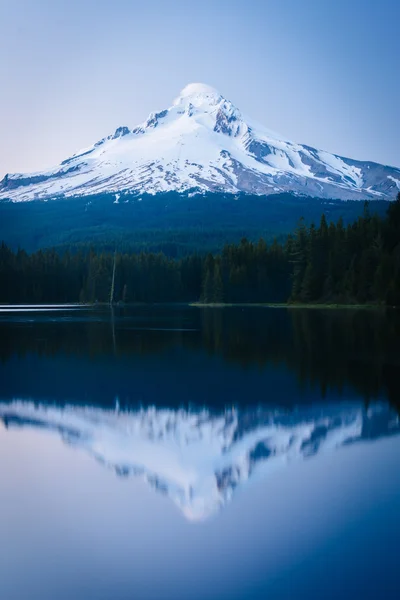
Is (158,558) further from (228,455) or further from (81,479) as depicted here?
(228,455)

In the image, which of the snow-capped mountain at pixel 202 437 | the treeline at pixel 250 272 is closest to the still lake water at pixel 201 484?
the snow-capped mountain at pixel 202 437

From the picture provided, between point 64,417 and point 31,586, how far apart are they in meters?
10.7

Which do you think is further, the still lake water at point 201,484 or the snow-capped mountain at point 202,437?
the snow-capped mountain at point 202,437

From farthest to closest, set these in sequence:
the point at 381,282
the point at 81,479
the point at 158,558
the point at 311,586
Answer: the point at 381,282, the point at 81,479, the point at 158,558, the point at 311,586

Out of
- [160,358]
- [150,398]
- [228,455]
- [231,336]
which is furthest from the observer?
[231,336]

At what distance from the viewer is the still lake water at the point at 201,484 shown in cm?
946

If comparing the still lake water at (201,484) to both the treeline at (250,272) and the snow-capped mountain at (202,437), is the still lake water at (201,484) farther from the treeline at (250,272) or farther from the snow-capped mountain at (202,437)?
the treeline at (250,272)

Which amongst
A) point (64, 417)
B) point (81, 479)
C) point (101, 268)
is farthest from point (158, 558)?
point (101, 268)

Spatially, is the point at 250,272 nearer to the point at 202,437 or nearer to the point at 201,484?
the point at 202,437

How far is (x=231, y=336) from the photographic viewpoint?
150ft

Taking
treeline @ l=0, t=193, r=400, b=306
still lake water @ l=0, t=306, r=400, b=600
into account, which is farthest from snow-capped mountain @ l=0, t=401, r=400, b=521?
treeline @ l=0, t=193, r=400, b=306

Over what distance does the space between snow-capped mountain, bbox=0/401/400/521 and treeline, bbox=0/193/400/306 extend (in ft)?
218

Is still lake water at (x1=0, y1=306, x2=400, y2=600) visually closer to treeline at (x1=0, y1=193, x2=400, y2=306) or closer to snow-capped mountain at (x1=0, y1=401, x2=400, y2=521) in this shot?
snow-capped mountain at (x1=0, y1=401, x2=400, y2=521)

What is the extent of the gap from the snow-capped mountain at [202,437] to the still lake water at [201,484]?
50mm
